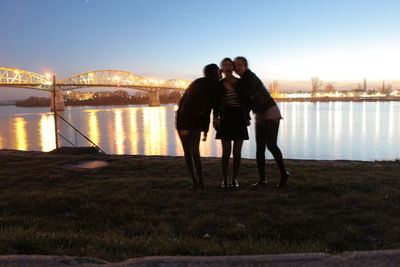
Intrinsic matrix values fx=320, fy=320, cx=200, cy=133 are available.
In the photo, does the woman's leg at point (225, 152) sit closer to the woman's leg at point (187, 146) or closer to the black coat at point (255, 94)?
the woman's leg at point (187, 146)

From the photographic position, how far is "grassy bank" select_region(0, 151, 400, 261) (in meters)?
2.38

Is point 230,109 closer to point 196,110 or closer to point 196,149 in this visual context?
point 196,110

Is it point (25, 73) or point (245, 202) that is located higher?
point (25, 73)

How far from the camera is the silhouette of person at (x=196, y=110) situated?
402 cm

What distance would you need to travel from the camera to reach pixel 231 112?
4.03 meters

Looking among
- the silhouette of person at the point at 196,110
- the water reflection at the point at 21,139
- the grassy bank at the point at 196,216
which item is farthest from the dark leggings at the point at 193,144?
the water reflection at the point at 21,139

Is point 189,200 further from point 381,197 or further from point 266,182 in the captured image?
point 381,197

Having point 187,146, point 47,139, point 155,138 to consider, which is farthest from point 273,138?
point 47,139

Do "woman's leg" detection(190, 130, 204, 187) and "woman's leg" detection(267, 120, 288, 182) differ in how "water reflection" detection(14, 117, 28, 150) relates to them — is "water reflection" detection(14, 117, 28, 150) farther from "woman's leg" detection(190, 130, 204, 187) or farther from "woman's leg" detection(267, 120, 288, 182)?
"woman's leg" detection(267, 120, 288, 182)

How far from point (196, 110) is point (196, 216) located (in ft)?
4.89

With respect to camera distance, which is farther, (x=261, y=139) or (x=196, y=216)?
(x=261, y=139)

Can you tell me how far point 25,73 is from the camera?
93.0 meters

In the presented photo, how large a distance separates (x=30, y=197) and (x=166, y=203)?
5.66 ft

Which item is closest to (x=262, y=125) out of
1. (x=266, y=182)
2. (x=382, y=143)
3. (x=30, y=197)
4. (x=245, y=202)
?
(x=266, y=182)
